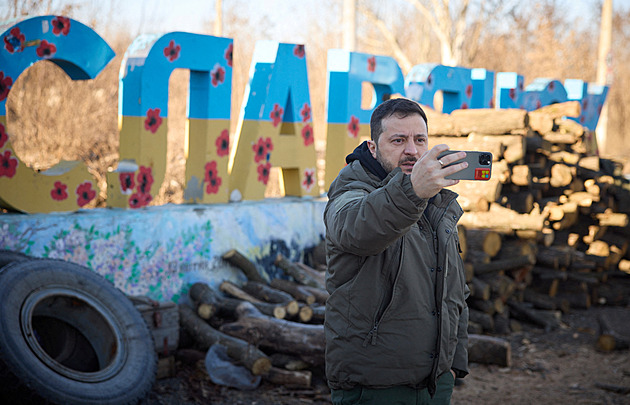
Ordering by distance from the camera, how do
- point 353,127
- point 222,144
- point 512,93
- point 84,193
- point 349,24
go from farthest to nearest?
1. point 349,24
2. point 512,93
3. point 353,127
4. point 222,144
5. point 84,193

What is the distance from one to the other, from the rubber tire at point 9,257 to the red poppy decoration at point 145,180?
1459 mm

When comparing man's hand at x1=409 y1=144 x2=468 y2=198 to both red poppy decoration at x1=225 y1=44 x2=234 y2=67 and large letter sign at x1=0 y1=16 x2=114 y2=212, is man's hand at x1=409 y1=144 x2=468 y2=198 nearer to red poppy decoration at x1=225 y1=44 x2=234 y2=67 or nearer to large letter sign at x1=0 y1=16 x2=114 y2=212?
large letter sign at x1=0 y1=16 x2=114 y2=212

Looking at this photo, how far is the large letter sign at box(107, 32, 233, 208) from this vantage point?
618cm

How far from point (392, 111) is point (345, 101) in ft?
19.4

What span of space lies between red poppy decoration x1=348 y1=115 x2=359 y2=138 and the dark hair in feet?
19.6

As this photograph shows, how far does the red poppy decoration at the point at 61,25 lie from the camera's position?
5.59 m

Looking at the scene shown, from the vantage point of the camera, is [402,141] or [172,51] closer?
[402,141]

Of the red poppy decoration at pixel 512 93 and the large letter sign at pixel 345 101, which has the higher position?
the red poppy decoration at pixel 512 93

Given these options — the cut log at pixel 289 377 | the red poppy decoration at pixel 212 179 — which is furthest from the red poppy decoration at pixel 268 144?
the cut log at pixel 289 377

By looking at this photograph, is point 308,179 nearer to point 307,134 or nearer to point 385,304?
point 307,134

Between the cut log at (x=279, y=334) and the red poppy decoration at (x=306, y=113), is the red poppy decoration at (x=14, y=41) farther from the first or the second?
the red poppy decoration at (x=306, y=113)

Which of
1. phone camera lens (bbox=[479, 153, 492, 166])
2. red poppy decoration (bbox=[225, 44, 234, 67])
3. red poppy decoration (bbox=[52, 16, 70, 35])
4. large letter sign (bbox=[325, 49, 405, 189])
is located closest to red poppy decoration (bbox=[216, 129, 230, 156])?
red poppy decoration (bbox=[225, 44, 234, 67])

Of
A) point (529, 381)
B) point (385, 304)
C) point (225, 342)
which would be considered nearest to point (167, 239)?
point (225, 342)

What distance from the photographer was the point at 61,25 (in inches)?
222
